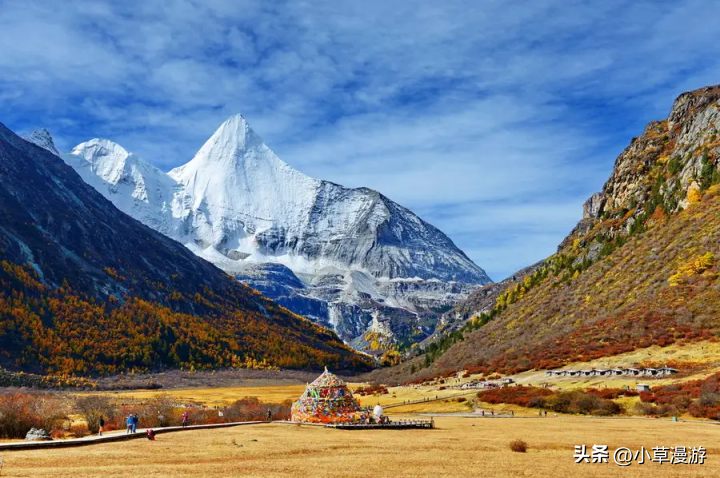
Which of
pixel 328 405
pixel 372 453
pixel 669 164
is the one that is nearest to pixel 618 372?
pixel 328 405

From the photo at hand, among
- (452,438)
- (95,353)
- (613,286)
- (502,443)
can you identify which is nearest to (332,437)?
(452,438)

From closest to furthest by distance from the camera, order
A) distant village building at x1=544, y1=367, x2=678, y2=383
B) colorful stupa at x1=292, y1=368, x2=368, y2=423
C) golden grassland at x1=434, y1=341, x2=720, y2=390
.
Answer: colorful stupa at x1=292, y1=368, x2=368, y2=423, golden grassland at x1=434, y1=341, x2=720, y2=390, distant village building at x1=544, y1=367, x2=678, y2=383

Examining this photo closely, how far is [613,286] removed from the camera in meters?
104

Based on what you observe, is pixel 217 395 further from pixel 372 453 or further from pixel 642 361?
pixel 372 453

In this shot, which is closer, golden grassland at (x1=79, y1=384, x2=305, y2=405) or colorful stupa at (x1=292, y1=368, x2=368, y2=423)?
colorful stupa at (x1=292, y1=368, x2=368, y2=423)

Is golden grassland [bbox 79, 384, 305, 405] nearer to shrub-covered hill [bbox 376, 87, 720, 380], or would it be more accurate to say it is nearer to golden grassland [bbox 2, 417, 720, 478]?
shrub-covered hill [bbox 376, 87, 720, 380]

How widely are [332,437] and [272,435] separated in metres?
3.65

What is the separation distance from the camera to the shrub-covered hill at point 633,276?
268 ft

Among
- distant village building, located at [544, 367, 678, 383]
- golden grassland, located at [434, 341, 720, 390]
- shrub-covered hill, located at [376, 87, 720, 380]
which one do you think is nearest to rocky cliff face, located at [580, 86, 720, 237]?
shrub-covered hill, located at [376, 87, 720, 380]

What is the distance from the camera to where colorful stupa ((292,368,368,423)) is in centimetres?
4631

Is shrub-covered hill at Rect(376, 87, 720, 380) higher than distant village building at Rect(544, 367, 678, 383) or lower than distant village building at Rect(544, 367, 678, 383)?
higher

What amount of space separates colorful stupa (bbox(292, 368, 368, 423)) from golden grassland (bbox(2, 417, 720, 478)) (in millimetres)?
3565

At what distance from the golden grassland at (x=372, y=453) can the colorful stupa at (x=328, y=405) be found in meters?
3.56

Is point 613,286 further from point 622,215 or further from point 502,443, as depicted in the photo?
point 502,443
